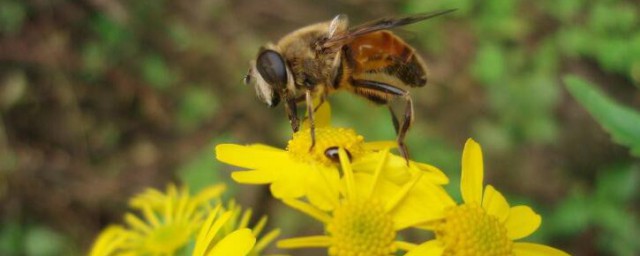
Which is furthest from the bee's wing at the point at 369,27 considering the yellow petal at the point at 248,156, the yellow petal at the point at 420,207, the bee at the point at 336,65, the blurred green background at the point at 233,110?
the blurred green background at the point at 233,110

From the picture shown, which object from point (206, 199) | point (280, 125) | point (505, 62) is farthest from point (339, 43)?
point (505, 62)

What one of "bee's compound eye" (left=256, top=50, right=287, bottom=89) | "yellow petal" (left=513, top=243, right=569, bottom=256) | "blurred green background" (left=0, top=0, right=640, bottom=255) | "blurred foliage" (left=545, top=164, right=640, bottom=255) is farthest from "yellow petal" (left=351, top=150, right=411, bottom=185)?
"blurred foliage" (left=545, top=164, right=640, bottom=255)

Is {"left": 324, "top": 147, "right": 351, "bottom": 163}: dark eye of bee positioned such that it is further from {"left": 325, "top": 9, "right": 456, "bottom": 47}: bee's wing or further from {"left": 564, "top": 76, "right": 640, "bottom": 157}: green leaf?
{"left": 564, "top": 76, "right": 640, "bottom": 157}: green leaf

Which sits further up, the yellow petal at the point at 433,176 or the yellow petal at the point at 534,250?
the yellow petal at the point at 433,176

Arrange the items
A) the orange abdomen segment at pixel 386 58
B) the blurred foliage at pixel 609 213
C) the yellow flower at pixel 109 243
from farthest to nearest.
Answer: the blurred foliage at pixel 609 213, the orange abdomen segment at pixel 386 58, the yellow flower at pixel 109 243

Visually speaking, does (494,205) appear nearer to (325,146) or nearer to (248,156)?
(325,146)

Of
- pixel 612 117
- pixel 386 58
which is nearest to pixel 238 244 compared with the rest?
pixel 386 58

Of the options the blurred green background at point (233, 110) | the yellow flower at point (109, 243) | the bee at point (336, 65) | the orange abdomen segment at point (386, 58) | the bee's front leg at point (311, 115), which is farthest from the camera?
the blurred green background at point (233, 110)

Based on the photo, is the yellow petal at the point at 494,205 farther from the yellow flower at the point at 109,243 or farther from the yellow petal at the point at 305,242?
the yellow flower at the point at 109,243
